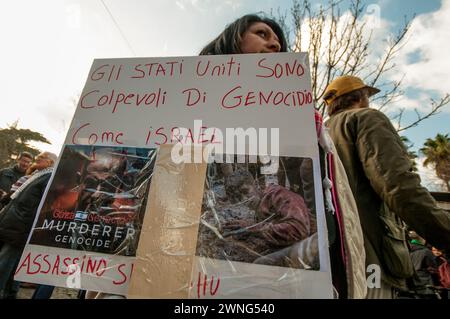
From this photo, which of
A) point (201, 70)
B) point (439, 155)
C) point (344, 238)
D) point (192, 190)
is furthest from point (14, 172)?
point (439, 155)

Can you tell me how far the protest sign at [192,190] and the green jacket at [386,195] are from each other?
493mm

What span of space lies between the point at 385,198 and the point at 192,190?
792 millimetres

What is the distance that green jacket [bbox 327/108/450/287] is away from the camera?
3.21 ft

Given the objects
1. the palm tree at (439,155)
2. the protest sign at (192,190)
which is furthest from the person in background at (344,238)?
the palm tree at (439,155)

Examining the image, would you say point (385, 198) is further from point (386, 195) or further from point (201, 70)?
point (201, 70)

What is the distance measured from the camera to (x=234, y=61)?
36.7 inches

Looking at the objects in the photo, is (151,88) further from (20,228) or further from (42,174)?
(20,228)

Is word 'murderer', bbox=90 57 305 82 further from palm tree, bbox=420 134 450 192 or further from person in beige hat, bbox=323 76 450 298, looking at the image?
palm tree, bbox=420 134 450 192

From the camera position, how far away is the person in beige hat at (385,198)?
979 millimetres

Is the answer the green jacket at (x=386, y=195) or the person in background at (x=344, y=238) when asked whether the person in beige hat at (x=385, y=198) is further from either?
the person in background at (x=344, y=238)

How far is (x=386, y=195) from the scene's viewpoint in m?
1.04

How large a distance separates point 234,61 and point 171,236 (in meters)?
0.63

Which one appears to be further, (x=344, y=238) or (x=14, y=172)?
(x=14, y=172)
